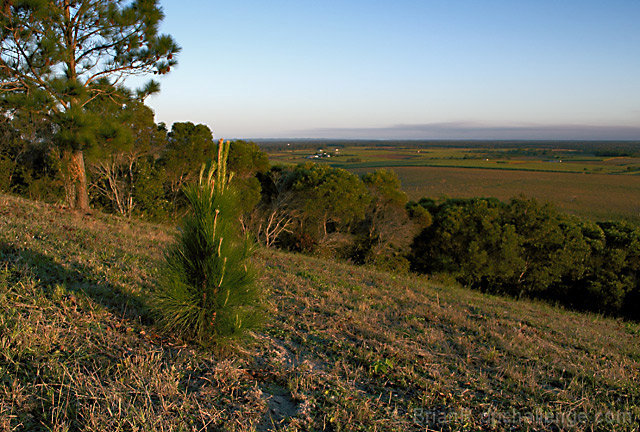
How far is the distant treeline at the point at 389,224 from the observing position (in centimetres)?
2052

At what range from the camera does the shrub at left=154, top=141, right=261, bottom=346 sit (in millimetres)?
3145

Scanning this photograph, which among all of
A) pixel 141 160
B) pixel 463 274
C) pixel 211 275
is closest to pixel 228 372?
pixel 211 275

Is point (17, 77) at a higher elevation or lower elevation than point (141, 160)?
higher

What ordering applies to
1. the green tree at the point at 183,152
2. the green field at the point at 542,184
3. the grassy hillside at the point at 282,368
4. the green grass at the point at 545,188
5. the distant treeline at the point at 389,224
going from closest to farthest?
the grassy hillside at the point at 282,368 → the distant treeline at the point at 389,224 → the green tree at the point at 183,152 → the green grass at the point at 545,188 → the green field at the point at 542,184

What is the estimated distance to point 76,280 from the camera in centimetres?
447

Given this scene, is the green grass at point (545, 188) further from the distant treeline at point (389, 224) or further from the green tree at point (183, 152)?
the green tree at point (183, 152)

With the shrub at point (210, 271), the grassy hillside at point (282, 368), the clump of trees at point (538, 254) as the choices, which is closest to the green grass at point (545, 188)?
the clump of trees at point (538, 254)

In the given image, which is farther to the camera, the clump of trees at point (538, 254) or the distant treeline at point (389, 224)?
the clump of trees at point (538, 254)

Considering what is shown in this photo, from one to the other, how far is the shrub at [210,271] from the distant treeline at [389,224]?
17101 mm

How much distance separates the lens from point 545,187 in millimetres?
64625

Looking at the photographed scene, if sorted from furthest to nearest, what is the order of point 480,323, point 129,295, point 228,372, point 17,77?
point 17,77
point 480,323
point 129,295
point 228,372

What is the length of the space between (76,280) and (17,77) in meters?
8.53

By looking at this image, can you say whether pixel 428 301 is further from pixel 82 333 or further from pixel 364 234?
pixel 364 234

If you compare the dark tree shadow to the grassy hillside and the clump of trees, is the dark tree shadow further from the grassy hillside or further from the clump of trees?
the clump of trees
